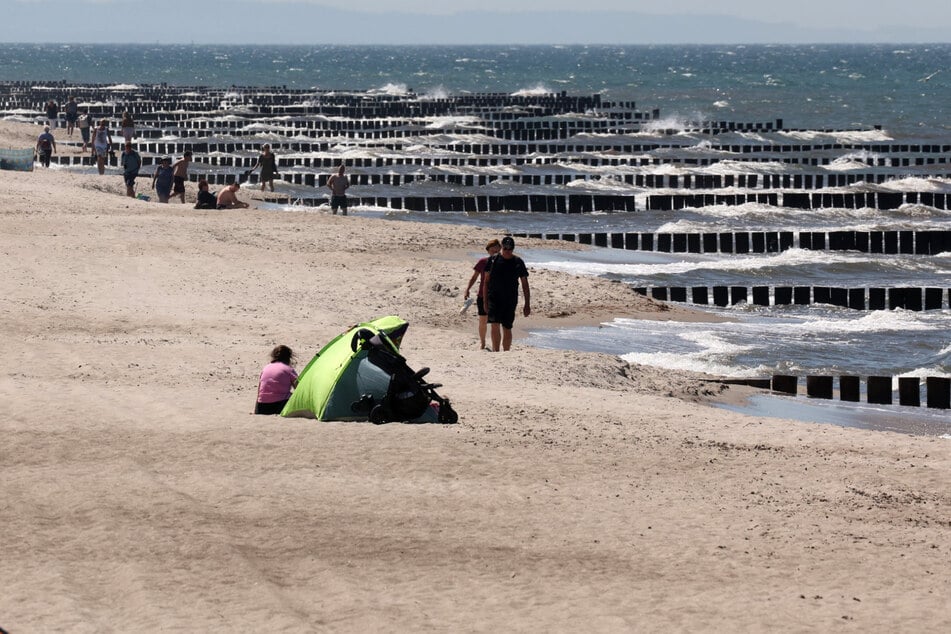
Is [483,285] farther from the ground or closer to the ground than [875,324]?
farther from the ground

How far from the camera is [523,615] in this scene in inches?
356

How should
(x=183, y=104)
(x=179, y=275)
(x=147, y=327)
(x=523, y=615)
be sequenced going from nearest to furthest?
(x=523, y=615)
(x=147, y=327)
(x=179, y=275)
(x=183, y=104)

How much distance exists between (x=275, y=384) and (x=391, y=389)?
1105mm

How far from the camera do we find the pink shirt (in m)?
13.2

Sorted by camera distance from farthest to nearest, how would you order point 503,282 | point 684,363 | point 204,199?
point 204,199 → point 684,363 → point 503,282

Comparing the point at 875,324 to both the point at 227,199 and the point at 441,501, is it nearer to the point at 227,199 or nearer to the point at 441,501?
the point at 227,199

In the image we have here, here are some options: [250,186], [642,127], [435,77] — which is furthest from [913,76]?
[250,186]

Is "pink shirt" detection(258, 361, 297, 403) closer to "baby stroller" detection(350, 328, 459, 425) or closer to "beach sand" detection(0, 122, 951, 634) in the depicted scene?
"beach sand" detection(0, 122, 951, 634)

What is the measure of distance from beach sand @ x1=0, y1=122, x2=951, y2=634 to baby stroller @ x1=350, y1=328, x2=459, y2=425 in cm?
23

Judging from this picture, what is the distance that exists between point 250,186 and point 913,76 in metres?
126

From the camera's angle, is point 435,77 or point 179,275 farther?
point 435,77

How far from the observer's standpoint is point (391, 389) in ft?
42.1

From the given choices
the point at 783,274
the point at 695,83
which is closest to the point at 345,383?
the point at 783,274

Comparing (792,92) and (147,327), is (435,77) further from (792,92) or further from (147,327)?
(147,327)
